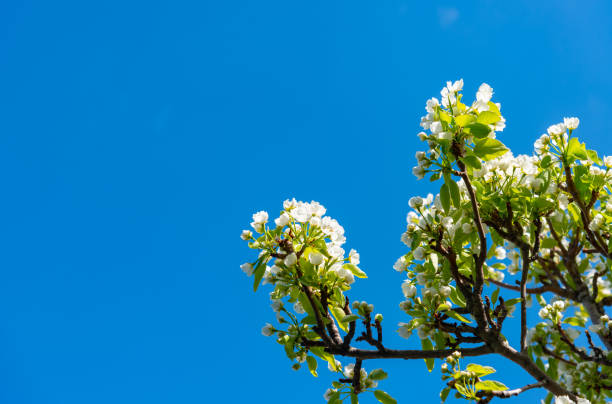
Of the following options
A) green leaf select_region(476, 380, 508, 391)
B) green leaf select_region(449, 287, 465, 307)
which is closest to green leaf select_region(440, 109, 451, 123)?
green leaf select_region(449, 287, 465, 307)

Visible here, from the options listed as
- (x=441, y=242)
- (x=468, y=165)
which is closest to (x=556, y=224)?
(x=441, y=242)

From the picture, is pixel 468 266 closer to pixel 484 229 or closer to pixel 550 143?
pixel 484 229

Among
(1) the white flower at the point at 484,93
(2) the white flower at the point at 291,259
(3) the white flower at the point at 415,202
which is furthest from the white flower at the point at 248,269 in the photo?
(1) the white flower at the point at 484,93

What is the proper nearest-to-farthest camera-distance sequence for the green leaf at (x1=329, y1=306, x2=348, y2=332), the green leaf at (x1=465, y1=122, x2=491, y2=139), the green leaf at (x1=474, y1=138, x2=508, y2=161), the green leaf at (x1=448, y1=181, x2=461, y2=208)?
the green leaf at (x1=465, y1=122, x2=491, y2=139) < the green leaf at (x1=474, y1=138, x2=508, y2=161) < the green leaf at (x1=448, y1=181, x2=461, y2=208) < the green leaf at (x1=329, y1=306, x2=348, y2=332)

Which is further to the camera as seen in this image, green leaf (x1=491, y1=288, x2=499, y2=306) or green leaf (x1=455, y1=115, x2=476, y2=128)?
green leaf (x1=491, y1=288, x2=499, y2=306)

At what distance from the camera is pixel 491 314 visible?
3.73 metres

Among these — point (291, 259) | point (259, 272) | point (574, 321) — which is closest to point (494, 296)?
point (574, 321)

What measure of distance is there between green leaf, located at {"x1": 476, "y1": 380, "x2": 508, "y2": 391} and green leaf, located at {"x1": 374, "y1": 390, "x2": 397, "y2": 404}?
0.62m

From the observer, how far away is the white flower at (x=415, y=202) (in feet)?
11.4

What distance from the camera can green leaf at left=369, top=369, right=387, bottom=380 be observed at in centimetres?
356

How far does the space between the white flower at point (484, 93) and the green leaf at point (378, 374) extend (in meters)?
2.08

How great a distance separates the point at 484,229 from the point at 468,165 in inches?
26.7

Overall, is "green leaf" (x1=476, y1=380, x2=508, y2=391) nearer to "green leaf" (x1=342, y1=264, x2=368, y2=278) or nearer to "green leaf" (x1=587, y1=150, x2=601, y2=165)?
"green leaf" (x1=342, y1=264, x2=368, y2=278)

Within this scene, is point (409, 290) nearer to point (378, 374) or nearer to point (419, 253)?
point (419, 253)
